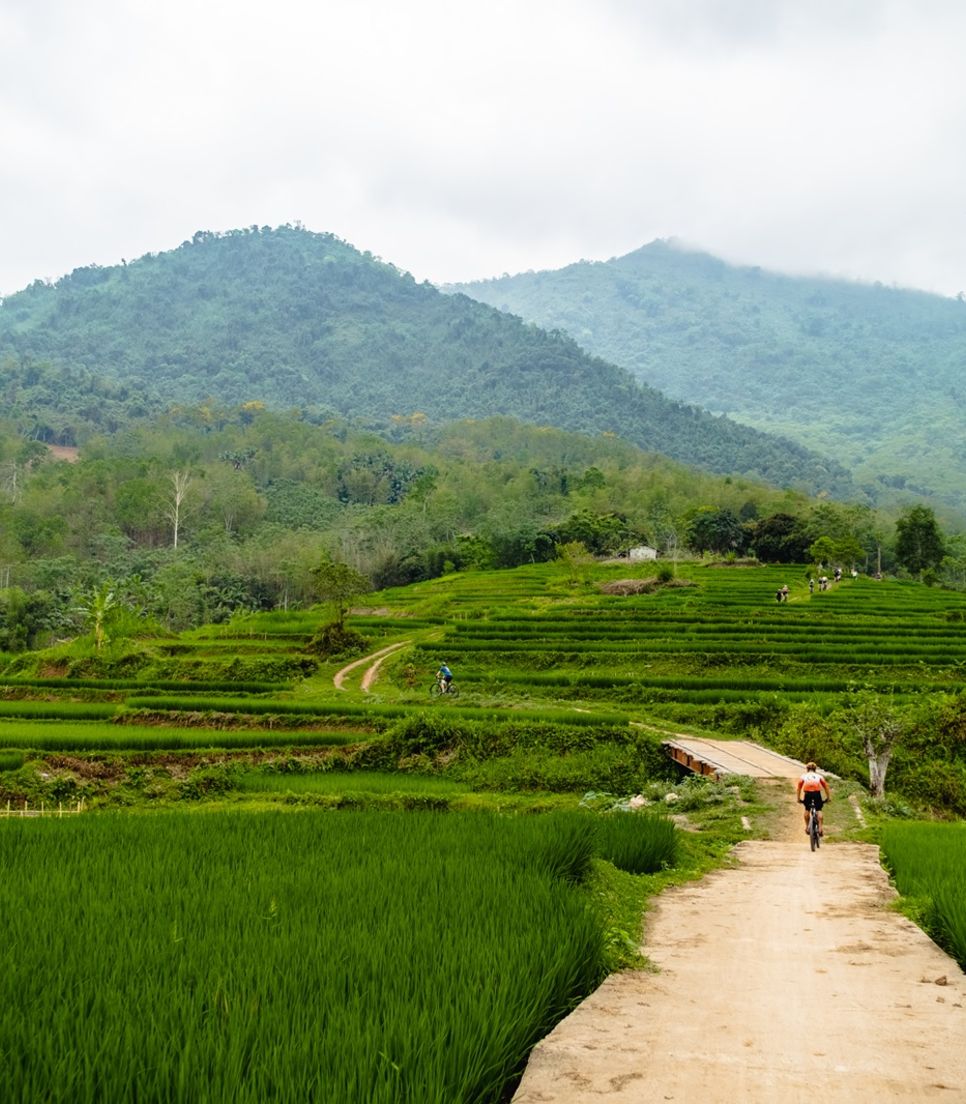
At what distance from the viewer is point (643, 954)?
712 centimetres

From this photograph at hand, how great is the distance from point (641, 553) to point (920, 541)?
27.3m

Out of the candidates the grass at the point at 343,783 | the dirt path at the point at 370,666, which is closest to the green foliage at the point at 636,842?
the grass at the point at 343,783

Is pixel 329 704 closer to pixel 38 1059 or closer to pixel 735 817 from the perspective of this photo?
pixel 735 817

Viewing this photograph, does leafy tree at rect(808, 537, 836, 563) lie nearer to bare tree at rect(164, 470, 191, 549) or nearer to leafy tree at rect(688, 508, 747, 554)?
leafy tree at rect(688, 508, 747, 554)

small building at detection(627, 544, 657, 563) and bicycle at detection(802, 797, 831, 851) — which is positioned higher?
small building at detection(627, 544, 657, 563)

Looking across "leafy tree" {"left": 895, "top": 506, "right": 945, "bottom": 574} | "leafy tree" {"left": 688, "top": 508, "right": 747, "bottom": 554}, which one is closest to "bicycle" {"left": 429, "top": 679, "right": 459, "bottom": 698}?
"leafy tree" {"left": 688, "top": 508, "right": 747, "bottom": 554}

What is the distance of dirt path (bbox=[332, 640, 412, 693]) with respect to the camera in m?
40.6

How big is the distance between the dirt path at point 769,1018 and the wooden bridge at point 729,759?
1219 cm

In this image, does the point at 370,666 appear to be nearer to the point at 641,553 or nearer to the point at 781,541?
the point at 781,541

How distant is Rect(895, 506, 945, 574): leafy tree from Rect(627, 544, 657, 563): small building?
2437 cm

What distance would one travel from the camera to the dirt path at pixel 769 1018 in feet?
15.0

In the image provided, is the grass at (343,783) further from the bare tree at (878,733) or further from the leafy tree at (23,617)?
the leafy tree at (23,617)

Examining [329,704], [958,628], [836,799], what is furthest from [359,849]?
[958,628]

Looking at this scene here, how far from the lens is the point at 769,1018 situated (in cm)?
560
